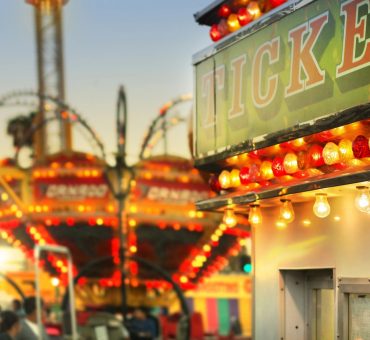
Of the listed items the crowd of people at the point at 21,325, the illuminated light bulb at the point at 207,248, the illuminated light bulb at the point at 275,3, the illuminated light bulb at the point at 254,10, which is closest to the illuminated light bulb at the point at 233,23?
the illuminated light bulb at the point at 254,10

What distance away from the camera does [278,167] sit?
349 inches

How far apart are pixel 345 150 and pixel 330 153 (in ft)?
0.61

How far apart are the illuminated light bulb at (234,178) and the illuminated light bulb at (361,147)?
2.18 m

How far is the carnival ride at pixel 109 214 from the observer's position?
2492 cm

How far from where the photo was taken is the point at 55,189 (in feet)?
82.5

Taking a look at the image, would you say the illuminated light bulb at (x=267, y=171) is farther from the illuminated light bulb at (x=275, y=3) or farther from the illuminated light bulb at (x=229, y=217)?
the illuminated light bulb at (x=275, y=3)

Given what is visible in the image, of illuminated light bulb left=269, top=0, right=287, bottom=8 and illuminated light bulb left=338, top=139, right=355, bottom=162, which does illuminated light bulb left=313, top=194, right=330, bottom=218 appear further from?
illuminated light bulb left=269, top=0, right=287, bottom=8

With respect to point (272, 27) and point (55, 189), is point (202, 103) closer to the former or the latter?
point (272, 27)

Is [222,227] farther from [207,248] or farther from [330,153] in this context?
[330,153]

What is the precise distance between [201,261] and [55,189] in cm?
463

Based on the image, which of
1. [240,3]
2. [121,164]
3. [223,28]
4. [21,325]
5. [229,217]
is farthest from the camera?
[121,164]

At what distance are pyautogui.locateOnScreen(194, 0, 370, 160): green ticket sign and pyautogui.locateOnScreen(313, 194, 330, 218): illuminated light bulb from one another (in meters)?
0.65

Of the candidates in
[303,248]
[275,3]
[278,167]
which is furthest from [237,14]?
[303,248]

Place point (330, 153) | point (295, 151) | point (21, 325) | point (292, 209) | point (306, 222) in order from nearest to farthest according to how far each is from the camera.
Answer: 1. point (330, 153)
2. point (295, 151)
3. point (292, 209)
4. point (306, 222)
5. point (21, 325)
